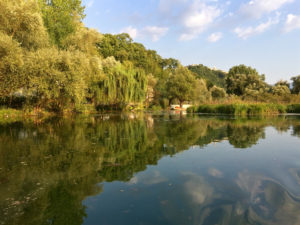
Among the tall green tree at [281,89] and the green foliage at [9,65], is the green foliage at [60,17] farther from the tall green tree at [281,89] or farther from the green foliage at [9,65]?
the tall green tree at [281,89]

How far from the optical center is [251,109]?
869 inches

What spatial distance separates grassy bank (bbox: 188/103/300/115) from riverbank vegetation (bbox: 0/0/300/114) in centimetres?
37

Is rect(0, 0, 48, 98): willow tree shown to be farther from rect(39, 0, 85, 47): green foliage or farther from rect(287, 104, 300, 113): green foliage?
rect(287, 104, 300, 113): green foliage

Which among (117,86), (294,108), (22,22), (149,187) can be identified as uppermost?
(22,22)

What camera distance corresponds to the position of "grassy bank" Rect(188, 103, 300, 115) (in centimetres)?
2191

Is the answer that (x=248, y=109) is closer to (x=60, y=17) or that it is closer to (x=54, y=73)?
(x=54, y=73)

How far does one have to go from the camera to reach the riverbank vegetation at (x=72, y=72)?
17781mm

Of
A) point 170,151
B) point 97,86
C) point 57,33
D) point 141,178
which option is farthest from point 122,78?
point 141,178

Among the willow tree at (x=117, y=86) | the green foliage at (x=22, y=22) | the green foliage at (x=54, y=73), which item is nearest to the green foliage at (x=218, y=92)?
the willow tree at (x=117, y=86)

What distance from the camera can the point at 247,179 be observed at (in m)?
3.62

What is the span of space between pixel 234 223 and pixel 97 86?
27.7m

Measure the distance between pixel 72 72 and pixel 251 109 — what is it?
18.1 meters

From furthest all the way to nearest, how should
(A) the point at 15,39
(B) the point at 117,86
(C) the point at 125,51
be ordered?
(C) the point at 125,51
(B) the point at 117,86
(A) the point at 15,39

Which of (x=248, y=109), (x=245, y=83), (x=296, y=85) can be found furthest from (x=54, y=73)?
(x=296, y=85)
